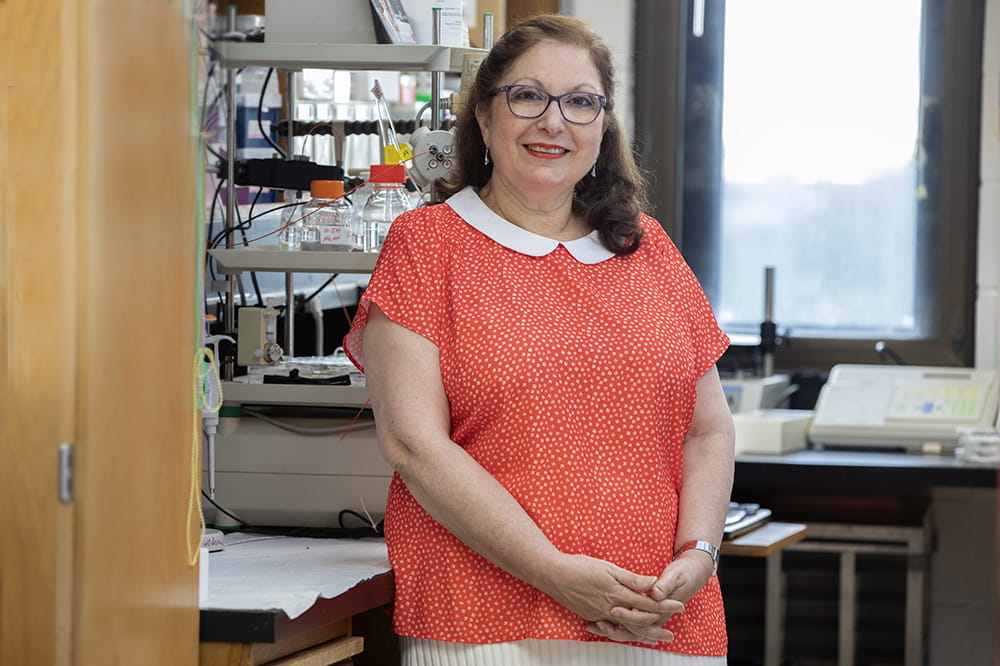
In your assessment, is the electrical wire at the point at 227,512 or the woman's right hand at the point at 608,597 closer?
the woman's right hand at the point at 608,597

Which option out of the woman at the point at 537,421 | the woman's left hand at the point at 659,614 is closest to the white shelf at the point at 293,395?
the woman at the point at 537,421

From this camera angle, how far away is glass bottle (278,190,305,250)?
2.06 m

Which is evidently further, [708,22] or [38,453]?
[708,22]

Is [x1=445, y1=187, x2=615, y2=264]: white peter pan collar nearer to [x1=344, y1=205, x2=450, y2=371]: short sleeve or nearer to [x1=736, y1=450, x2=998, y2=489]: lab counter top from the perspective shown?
[x1=344, y1=205, x2=450, y2=371]: short sleeve

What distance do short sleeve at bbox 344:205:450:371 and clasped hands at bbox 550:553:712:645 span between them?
346 mm

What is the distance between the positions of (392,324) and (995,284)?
2.30 m

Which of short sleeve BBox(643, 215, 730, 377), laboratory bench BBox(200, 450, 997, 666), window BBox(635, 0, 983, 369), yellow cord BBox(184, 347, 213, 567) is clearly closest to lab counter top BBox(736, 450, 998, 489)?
laboratory bench BBox(200, 450, 997, 666)

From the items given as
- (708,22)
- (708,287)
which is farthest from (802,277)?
(708,22)

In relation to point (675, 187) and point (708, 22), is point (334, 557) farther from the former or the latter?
point (708, 22)

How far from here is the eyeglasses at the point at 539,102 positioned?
5.57 feet

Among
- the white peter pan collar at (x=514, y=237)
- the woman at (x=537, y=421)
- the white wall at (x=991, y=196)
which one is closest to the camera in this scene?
the woman at (x=537, y=421)

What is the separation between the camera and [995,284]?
3.36 meters

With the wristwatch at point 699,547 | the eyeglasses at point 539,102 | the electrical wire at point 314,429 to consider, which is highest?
the eyeglasses at point 539,102

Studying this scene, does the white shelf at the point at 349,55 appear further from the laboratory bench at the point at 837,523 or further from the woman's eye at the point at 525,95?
the laboratory bench at the point at 837,523
